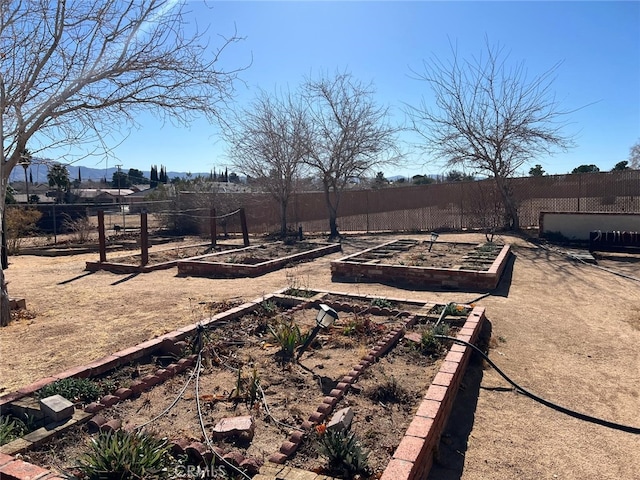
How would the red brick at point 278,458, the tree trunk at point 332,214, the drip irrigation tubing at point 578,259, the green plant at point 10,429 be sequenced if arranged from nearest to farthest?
the red brick at point 278,458, the green plant at point 10,429, the drip irrigation tubing at point 578,259, the tree trunk at point 332,214

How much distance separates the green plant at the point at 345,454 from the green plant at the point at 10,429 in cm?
194

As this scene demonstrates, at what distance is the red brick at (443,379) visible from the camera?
3.43m

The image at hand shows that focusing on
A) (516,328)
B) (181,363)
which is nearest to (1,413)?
(181,363)

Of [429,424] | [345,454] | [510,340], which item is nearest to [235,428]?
[345,454]

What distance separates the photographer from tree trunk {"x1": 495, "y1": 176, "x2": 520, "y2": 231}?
14.7 metres

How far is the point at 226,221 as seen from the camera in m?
18.5

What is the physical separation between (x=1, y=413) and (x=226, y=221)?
1552cm

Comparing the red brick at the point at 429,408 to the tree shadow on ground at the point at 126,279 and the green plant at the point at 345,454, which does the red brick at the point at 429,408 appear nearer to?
the green plant at the point at 345,454

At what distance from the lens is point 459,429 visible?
3332 millimetres

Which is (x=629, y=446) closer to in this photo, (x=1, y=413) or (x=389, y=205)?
(x=1, y=413)

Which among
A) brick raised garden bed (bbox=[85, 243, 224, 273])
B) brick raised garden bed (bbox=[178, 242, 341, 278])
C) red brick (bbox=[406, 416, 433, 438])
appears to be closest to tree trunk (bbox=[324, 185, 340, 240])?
brick raised garden bed (bbox=[178, 242, 341, 278])

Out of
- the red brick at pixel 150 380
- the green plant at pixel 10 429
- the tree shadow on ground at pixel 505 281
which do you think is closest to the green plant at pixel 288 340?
the red brick at pixel 150 380

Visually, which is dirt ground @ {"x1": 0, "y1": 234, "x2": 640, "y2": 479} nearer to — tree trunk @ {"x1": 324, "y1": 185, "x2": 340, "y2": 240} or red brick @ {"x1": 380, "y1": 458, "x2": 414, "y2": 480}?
red brick @ {"x1": 380, "y1": 458, "x2": 414, "y2": 480}

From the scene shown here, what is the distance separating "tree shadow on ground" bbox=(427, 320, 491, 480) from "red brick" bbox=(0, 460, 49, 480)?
2180 mm
